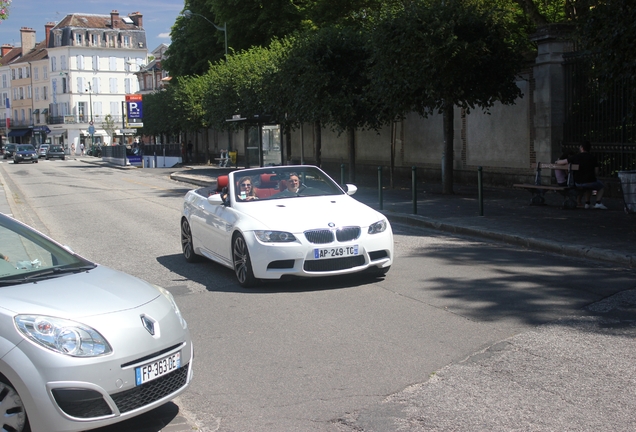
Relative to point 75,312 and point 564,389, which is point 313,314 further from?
point 75,312

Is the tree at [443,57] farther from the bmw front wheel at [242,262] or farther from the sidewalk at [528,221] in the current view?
the bmw front wheel at [242,262]

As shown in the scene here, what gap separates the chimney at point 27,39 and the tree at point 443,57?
10797 centimetres

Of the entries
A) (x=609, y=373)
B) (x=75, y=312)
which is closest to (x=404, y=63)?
(x=609, y=373)

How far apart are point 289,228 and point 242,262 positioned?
80 centimetres

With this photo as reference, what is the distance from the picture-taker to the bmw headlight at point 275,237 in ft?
28.2

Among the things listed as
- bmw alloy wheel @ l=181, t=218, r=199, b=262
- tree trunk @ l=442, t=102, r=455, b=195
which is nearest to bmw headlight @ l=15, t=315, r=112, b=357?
bmw alloy wheel @ l=181, t=218, r=199, b=262

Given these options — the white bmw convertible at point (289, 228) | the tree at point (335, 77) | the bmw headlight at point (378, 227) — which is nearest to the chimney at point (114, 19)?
the tree at point (335, 77)

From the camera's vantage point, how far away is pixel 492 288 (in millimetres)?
8633

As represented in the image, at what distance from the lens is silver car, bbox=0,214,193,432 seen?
4.04 metres

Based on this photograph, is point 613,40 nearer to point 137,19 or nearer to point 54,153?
point 54,153

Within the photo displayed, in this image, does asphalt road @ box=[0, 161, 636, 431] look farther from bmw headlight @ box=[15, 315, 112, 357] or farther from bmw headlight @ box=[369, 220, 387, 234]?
bmw headlight @ box=[15, 315, 112, 357]

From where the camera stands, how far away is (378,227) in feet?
29.9

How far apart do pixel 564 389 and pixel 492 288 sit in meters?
3.53

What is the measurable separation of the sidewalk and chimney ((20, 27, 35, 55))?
107792 mm
